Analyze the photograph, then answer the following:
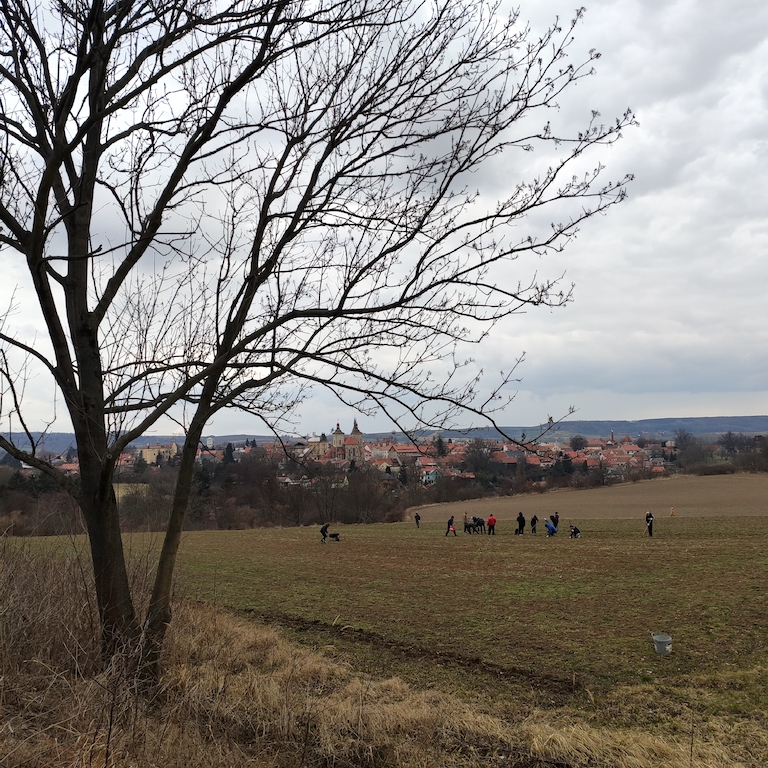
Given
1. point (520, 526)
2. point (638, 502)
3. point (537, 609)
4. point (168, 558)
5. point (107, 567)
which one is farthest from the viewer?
point (638, 502)

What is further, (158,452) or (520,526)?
(520,526)

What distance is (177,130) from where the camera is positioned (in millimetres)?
5152

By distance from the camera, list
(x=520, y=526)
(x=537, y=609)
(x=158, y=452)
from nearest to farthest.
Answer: (x=158, y=452)
(x=537, y=609)
(x=520, y=526)

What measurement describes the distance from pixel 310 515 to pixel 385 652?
48.6 m

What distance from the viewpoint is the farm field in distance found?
765 cm

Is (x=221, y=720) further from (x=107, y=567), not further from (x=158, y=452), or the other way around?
(x=158, y=452)

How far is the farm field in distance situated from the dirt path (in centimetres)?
1295

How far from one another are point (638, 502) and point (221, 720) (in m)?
48.5

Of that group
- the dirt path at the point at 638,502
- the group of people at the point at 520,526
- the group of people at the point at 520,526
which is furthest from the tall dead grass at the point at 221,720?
the dirt path at the point at 638,502

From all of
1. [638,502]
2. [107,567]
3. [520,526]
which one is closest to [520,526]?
[520,526]

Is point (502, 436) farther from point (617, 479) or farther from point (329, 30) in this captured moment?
point (617, 479)

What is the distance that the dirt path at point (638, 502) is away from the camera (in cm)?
3997

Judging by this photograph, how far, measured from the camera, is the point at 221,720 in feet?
15.9

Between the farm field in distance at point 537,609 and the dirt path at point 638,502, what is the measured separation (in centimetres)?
1295
